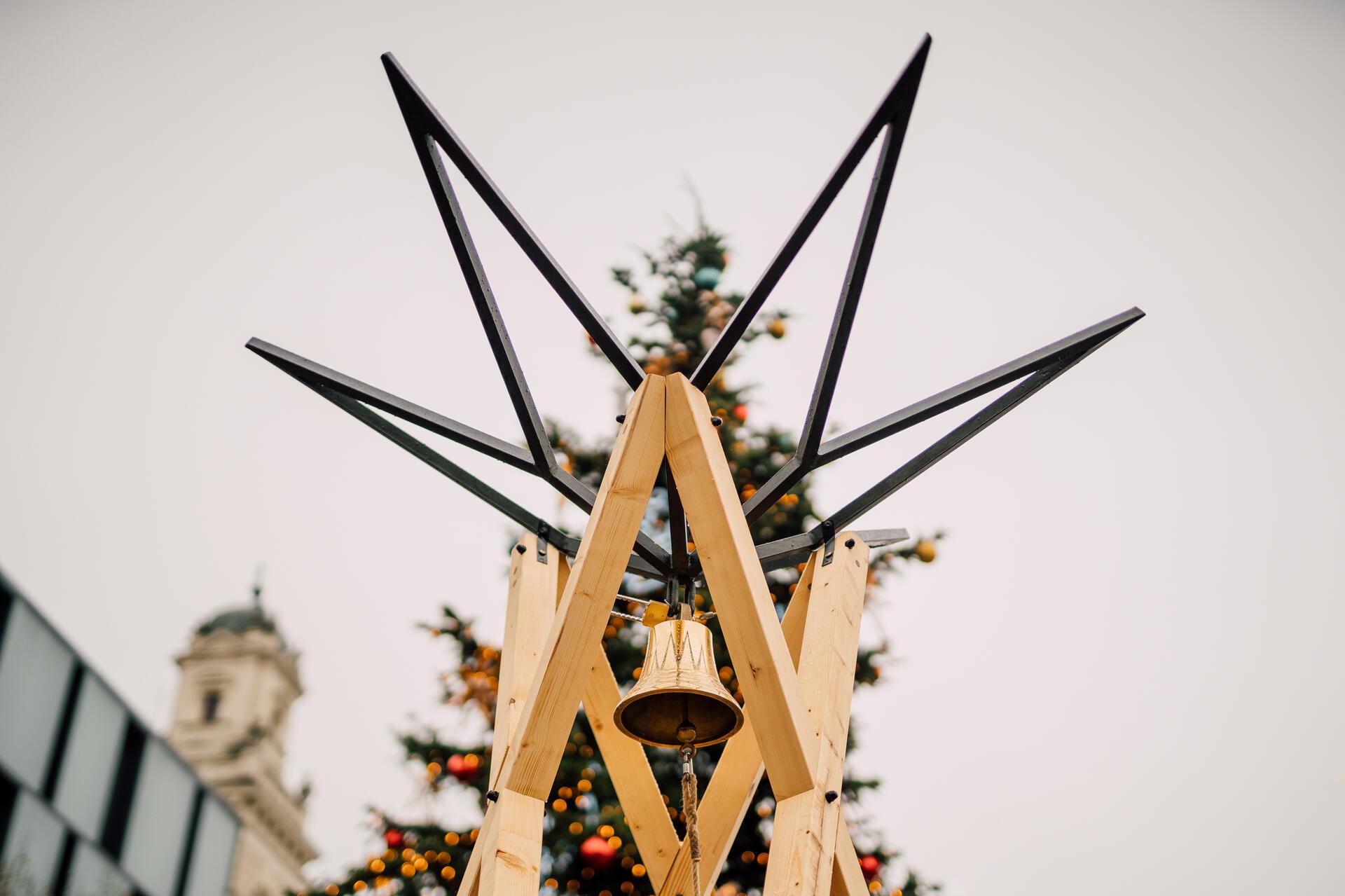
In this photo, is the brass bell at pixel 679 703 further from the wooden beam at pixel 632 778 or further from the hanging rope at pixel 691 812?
the wooden beam at pixel 632 778

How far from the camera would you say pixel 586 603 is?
3.39m

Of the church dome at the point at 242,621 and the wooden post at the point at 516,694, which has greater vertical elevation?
the church dome at the point at 242,621

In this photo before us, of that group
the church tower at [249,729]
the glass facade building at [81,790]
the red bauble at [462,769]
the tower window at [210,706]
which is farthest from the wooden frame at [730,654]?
the tower window at [210,706]

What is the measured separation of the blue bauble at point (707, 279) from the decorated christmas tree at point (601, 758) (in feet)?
0.04

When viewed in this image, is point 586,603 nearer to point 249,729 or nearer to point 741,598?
point 741,598

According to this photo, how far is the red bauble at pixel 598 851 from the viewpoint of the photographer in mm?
6391

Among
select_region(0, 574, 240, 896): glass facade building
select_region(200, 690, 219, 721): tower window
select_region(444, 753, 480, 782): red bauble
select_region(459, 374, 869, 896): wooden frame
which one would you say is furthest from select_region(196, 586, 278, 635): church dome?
select_region(459, 374, 869, 896): wooden frame

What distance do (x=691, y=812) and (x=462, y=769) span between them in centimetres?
359

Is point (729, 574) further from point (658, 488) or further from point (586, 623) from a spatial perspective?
point (658, 488)

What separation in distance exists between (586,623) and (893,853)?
471cm

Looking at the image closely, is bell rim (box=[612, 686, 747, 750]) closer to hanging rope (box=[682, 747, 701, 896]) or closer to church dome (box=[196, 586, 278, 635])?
hanging rope (box=[682, 747, 701, 896])

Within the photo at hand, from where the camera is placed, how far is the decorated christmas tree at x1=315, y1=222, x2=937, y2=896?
276 inches

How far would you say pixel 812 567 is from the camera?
13.1ft

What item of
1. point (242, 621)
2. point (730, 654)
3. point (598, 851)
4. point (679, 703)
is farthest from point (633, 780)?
point (242, 621)
